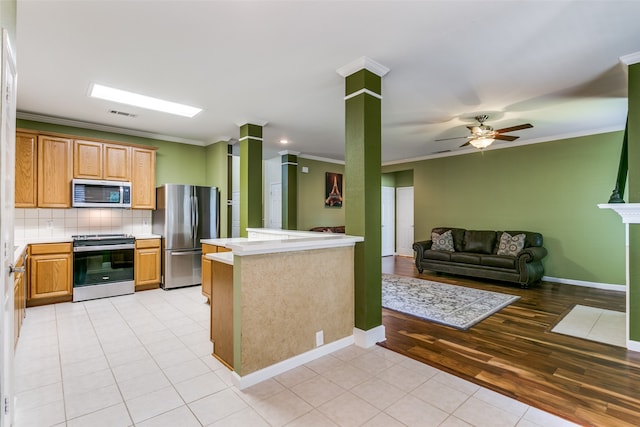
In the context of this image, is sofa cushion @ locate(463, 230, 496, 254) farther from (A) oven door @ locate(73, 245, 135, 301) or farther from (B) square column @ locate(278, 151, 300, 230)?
(A) oven door @ locate(73, 245, 135, 301)

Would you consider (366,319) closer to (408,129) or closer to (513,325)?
(513,325)

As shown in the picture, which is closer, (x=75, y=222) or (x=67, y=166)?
(x=67, y=166)

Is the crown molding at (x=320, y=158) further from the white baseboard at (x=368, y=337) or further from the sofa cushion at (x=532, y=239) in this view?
the white baseboard at (x=368, y=337)

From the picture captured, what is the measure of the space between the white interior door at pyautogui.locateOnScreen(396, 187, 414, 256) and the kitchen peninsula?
255 inches

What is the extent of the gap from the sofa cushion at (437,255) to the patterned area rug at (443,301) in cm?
78

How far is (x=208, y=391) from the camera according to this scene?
2.22m

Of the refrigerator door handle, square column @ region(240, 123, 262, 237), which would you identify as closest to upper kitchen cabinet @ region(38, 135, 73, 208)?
the refrigerator door handle

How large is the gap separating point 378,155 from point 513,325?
97.3 inches

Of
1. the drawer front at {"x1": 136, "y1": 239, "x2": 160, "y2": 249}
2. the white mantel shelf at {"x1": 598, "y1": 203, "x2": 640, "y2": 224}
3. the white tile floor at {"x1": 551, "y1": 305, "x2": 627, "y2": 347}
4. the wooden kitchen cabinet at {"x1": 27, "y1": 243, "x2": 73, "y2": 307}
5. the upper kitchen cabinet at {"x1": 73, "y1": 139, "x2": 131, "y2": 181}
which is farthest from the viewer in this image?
the drawer front at {"x1": 136, "y1": 239, "x2": 160, "y2": 249}

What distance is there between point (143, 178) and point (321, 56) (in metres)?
3.94

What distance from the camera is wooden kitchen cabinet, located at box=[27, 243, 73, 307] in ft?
13.4

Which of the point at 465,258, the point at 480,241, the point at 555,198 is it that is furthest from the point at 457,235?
the point at 555,198

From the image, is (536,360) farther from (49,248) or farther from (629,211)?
(49,248)

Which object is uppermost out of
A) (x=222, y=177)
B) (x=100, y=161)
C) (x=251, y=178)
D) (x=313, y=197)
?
(x=100, y=161)
